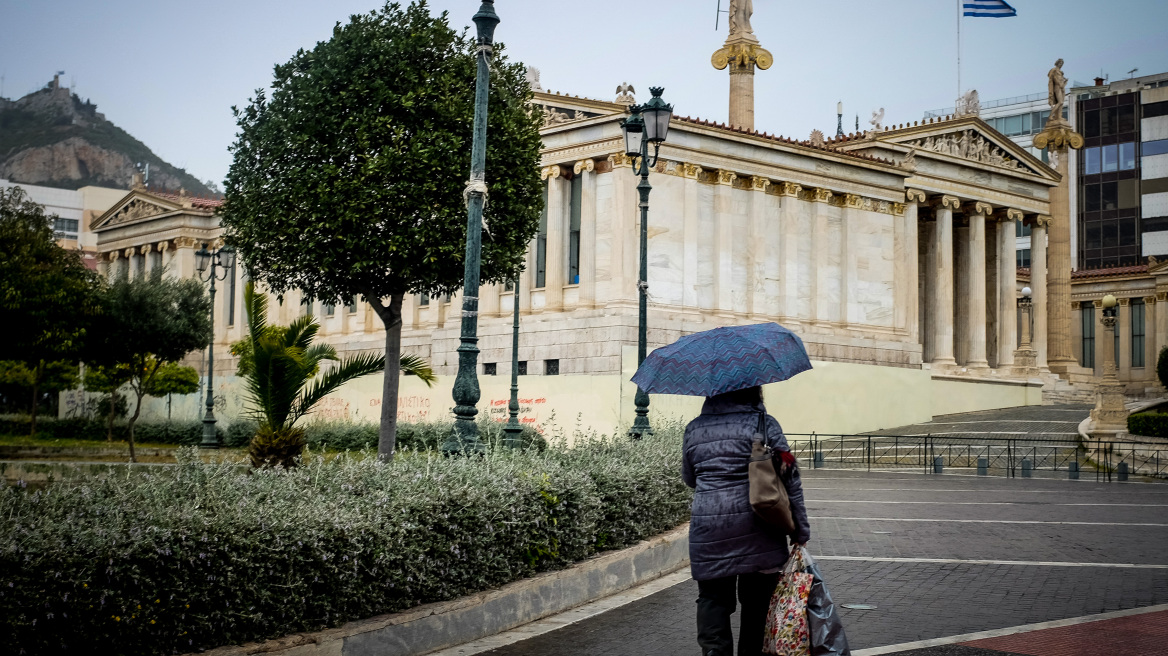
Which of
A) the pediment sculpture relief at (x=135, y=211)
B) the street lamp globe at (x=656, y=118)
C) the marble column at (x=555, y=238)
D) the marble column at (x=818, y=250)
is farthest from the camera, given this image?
the pediment sculpture relief at (x=135, y=211)

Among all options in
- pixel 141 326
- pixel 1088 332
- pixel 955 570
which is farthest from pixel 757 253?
pixel 1088 332

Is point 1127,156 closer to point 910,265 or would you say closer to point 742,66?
point 910,265

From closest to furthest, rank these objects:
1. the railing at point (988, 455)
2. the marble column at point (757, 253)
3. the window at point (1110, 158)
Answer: the railing at point (988, 455) < the marble column at point (757, 253) < the window at point (1110, 158)

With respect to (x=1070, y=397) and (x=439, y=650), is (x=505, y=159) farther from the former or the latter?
(x=1070, y=397)

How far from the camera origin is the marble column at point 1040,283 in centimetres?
4912

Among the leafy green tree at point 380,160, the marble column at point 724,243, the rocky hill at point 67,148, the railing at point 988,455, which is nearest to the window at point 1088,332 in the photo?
the railing at point 988,455

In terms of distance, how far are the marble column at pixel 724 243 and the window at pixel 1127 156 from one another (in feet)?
157

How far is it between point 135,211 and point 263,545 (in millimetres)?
60108

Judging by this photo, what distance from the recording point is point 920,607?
967cm

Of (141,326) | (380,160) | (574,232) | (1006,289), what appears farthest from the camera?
(1006,289)

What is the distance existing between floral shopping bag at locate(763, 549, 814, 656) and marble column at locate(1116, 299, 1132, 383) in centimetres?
6291

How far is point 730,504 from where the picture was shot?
622cm

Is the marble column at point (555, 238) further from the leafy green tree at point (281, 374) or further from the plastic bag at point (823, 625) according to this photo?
the plastic bag at point (823, 625)

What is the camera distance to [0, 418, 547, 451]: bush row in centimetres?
2886
